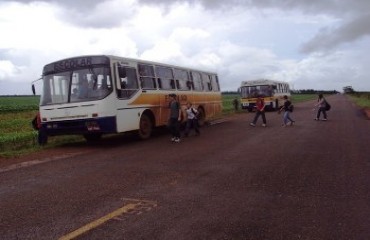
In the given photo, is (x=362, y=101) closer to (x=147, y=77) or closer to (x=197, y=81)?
(x=197, y=81)

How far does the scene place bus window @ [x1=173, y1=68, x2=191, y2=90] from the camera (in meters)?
19.8

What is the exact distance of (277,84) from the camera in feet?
135

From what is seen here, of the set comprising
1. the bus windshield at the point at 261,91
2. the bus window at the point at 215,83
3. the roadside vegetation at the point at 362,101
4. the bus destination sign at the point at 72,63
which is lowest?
the roadside vegetation at the point at 362,101

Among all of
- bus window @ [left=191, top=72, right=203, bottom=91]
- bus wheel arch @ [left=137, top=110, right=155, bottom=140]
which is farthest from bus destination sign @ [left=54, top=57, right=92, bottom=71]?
bus window @ [left=191, top=72, right=203, bottom=91]

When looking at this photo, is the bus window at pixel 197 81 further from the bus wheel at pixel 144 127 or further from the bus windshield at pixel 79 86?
the bus windshield at pixel 79 86

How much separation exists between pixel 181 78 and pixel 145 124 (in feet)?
14.3

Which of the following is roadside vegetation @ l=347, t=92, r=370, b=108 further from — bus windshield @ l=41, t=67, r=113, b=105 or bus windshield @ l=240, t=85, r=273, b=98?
bus windshield @ l=41, t=67, r=113, b=105

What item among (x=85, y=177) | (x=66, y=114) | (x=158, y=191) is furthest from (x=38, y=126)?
(x=158, y=191)

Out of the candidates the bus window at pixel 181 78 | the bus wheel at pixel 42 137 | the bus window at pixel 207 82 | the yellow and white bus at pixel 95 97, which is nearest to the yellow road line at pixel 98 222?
the yellow and white bus at pixel 95 97

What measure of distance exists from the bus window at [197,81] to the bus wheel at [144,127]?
5492 mm

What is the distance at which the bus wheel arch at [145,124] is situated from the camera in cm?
1633

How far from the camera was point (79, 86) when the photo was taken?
14.5 m

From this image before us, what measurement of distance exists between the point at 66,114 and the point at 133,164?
488 centimetres

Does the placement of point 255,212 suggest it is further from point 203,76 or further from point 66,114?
point 203,76
